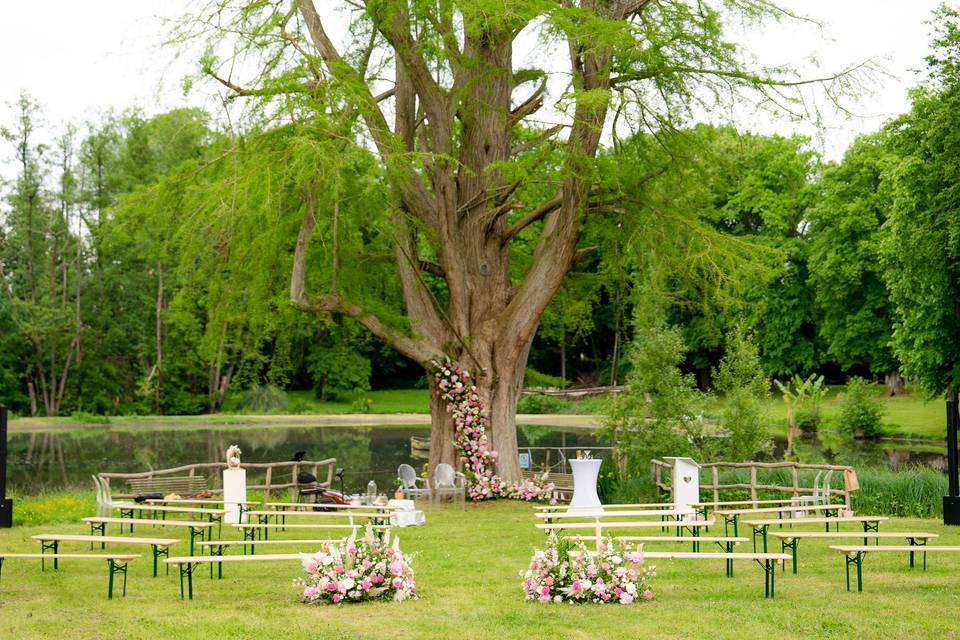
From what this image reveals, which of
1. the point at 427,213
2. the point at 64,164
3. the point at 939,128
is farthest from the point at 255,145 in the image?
the point at 64,164

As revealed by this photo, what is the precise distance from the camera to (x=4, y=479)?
15.8m

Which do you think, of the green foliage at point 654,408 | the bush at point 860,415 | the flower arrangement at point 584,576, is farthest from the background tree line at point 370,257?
the flower arrangement at point 584,576

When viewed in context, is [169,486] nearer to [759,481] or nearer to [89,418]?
[759,481]

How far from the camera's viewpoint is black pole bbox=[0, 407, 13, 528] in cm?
1547

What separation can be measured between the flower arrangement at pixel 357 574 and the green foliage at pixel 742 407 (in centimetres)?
1547

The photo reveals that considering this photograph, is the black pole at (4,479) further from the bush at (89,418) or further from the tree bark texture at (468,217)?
the bush at (89,418)

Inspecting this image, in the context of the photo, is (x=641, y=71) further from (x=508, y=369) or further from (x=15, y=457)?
(x=15, y=457)

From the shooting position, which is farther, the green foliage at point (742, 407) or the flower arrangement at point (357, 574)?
the green foliage at point (742, 407)

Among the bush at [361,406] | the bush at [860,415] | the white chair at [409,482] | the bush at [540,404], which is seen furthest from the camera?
the bush at [361,406]

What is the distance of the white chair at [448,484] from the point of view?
20.0m

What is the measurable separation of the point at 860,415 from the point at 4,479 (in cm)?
3316

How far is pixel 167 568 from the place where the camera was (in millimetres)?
12062

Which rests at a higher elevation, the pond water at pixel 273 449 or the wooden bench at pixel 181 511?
the wooden bench at pixel 181 511

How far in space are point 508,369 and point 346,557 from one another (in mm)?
11896
